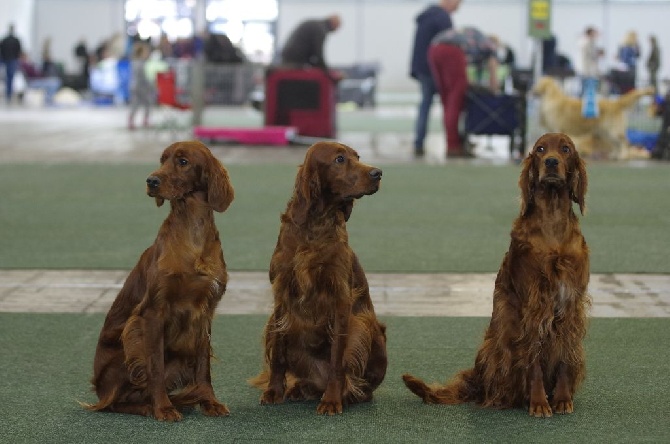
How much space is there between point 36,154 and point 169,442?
11244mm

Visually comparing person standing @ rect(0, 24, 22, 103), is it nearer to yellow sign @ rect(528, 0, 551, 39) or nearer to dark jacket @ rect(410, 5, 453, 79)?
dark jacket @ rect(410, 5, 453, 79)

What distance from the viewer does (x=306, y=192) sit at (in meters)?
3.91

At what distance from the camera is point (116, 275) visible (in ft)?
22.0

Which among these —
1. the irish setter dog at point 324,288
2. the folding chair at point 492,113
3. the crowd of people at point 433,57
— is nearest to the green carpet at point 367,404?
the irish setter dog at point 324,288

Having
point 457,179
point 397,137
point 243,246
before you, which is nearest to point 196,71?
point 397,137

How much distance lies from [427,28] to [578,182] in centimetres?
1080

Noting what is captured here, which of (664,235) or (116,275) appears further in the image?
(664,235)

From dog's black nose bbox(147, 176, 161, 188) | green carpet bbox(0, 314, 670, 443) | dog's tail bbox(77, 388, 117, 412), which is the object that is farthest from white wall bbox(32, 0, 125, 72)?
dog's black nose bbox(147, 176, 161, 188)

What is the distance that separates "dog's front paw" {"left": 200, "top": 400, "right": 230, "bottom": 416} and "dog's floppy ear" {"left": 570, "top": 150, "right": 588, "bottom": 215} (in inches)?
53.8

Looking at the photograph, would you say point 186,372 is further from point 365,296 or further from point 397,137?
point 397,137

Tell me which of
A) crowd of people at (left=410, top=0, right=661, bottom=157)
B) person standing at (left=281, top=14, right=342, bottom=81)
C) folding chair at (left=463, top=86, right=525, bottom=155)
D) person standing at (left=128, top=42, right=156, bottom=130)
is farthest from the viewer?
person standing at (left=128, top=42, right=156, bottom=130)

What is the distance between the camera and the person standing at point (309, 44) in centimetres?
1602

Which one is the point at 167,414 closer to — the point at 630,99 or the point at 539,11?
the point at 630,99

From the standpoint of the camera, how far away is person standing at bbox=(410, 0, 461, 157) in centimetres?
1441
